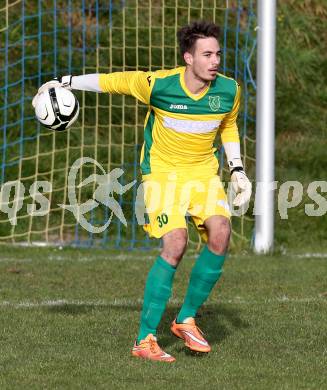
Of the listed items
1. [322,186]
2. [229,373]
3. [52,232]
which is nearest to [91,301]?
[229,373]

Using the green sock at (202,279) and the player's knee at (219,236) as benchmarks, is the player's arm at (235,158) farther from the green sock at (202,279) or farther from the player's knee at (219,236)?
the green sock at (202,279)

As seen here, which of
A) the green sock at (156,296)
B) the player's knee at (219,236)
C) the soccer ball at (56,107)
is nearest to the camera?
the green sock at (156,296)

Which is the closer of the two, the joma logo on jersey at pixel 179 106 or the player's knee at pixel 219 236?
the player's knee at pixel 219 236

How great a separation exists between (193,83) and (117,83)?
45 centimetres

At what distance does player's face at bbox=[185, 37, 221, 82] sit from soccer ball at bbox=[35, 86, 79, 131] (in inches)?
30.5

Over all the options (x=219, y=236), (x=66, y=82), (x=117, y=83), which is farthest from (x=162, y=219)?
(x=66, y=82)

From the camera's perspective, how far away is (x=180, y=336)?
6.55 metres

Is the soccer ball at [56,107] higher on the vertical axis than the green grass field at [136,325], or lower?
higher

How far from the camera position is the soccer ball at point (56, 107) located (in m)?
6.66

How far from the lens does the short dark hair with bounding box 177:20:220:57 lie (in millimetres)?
6492

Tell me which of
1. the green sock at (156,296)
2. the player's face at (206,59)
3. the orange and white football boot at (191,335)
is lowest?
the orange and white football boot at (191,335)

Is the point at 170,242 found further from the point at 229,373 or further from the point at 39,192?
the point at 39,192

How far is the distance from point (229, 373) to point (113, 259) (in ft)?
15.3

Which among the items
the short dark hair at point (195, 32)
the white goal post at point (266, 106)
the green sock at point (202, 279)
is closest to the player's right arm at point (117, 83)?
the short dark hair at point (195, 32)
